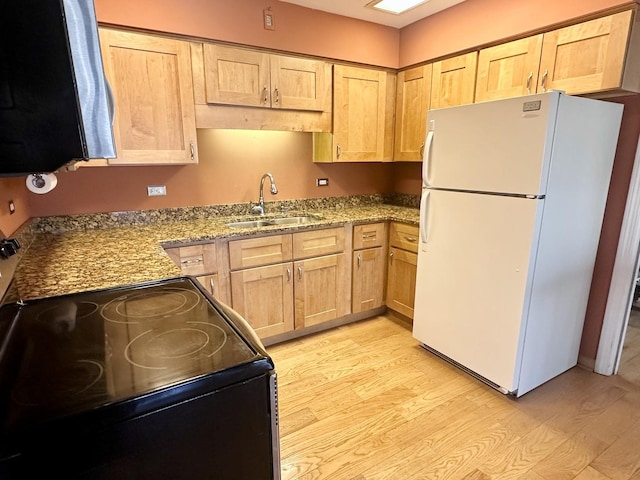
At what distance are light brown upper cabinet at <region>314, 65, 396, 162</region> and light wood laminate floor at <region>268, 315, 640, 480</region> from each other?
5.35 feet

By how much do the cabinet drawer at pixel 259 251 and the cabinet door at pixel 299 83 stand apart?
968 millimetres

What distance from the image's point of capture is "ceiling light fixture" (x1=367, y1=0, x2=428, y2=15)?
2.57m

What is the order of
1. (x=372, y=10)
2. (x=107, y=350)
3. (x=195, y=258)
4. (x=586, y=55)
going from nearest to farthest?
1. (x=107, y=350)
2. (x=586, y=55)
3. (x=195, y=258)
4. (x=372, y=10)

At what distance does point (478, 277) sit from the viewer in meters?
2.13

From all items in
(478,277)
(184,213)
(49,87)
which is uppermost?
(49,87)

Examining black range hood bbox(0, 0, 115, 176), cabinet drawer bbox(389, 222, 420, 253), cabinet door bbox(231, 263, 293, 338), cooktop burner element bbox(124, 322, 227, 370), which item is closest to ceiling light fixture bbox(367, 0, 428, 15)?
cabinet drawer bbox(389, 222, 420, 253)

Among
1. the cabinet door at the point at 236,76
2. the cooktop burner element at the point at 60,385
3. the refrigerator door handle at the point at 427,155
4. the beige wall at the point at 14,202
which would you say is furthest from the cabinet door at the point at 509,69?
the beige wall at the point at 14,202

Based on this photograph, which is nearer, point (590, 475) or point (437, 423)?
point (590, 475)

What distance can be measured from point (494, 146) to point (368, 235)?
122 cm

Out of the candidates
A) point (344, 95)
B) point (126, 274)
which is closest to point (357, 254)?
point (344, 95)

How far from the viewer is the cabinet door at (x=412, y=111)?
115 inches

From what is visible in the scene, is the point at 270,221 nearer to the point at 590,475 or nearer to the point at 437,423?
the point at 437,423

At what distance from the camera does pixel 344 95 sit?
288 cm

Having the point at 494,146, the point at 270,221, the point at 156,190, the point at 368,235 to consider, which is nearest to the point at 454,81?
the point at 494,146
